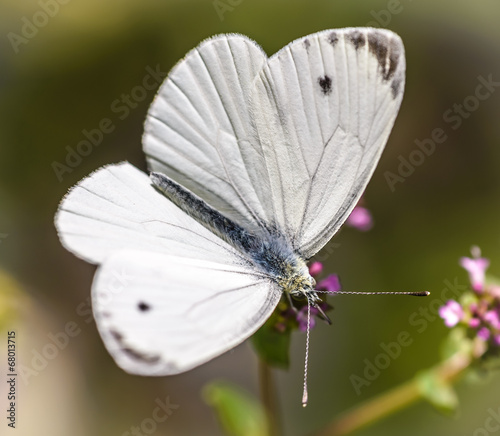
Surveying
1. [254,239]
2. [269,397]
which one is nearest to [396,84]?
[254,239]

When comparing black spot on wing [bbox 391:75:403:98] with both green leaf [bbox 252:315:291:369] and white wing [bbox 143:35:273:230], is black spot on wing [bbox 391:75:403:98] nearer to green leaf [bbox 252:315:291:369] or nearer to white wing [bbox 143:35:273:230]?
white wing [bbox 143:35:273:230]

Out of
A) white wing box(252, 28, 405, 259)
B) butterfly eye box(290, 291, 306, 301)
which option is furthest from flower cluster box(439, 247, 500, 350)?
white wing box(252, 28, 405, 259)

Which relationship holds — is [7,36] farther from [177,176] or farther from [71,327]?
[177,176]

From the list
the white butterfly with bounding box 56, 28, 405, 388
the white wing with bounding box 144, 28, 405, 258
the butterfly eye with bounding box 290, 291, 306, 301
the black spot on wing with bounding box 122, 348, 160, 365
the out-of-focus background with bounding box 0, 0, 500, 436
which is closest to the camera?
the black spot on wing with bounding box 122, 348, 160, 365

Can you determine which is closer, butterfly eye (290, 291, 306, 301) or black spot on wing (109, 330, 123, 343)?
black spot on wing (109, 330, 123, 343)

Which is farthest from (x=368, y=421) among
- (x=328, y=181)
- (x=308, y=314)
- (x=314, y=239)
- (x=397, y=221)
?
(x=397, y=221)

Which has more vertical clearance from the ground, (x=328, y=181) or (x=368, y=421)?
(x=328, y=181)

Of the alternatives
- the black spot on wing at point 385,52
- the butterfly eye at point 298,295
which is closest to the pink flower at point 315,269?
the butterfly eye at point 298,295
